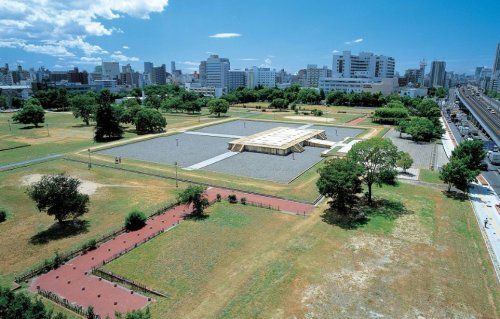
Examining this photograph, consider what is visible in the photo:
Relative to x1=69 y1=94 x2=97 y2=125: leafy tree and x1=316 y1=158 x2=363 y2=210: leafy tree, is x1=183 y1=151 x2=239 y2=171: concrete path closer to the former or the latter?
x1=316 y1=158 x2=363 y2=210: leafy tree

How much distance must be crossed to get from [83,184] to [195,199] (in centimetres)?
2032

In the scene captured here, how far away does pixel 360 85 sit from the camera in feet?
615

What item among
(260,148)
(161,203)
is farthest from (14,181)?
(260,148)

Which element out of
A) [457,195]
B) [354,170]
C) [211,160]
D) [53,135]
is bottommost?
[457,195]

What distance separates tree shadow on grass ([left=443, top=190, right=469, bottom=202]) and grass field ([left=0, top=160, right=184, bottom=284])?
35.3 meters

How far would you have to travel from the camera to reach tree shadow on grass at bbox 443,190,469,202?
41688 millimetres

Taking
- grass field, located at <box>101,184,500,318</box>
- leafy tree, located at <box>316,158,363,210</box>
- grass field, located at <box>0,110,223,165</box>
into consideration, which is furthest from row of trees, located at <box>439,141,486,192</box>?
grass field, located at <box>0,110,223,165</box>

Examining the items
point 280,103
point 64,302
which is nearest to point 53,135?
point 64,302

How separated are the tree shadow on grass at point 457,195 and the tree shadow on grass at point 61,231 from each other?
4329 centimetres

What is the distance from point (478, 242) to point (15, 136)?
95.3 m

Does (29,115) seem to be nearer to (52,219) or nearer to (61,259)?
(52,219)

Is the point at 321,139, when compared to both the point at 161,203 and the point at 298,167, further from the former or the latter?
the point at 161,203

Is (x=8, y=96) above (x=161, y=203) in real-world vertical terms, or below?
above

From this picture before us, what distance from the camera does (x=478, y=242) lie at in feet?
102
